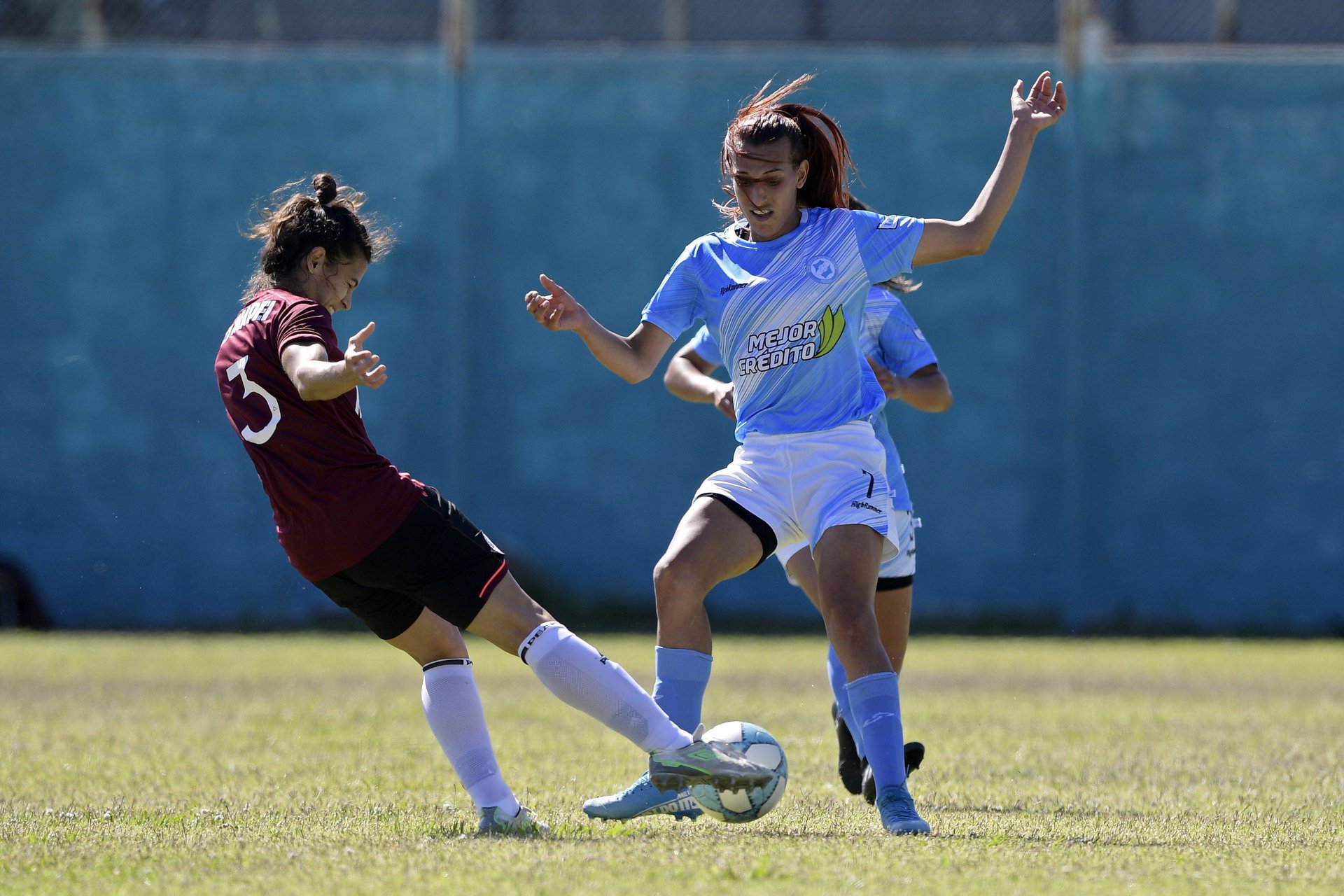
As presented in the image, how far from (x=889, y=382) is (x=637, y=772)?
1747 millimetres

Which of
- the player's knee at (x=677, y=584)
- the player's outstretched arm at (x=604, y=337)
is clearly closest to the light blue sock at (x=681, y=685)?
the player's knee at (x=677, y=584)

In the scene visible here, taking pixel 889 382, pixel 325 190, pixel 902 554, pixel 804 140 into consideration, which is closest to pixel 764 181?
pixel 804 140

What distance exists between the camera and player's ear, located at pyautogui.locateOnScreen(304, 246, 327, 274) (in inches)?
189

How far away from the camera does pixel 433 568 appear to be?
14.9 feet

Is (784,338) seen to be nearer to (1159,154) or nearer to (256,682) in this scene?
(256,682)

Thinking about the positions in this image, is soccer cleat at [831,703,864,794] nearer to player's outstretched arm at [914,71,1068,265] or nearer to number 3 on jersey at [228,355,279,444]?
player's outstretched arm at [914,71,1068,265]

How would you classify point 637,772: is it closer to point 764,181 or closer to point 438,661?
point 438,661

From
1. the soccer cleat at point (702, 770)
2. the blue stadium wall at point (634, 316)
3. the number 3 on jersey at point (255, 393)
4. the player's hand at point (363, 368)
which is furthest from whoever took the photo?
the blue stadium wall at point (634, 316)

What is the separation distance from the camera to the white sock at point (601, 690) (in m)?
4.57

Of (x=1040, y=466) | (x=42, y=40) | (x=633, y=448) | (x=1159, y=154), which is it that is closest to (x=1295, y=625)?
(x=1040, y=466)

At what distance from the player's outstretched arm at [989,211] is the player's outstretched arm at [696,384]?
2.94ft

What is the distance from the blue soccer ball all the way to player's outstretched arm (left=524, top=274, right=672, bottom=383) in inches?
43.4

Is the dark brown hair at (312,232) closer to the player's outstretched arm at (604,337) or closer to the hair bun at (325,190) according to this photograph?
the hair bun at (325,190)

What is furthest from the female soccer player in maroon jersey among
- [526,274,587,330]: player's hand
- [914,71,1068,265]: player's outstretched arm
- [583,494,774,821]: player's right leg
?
[914,71,1068,265]: player's outstretched arm
